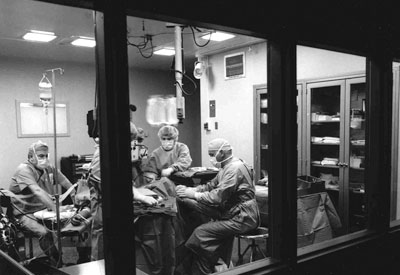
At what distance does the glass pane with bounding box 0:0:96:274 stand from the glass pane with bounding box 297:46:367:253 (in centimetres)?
248

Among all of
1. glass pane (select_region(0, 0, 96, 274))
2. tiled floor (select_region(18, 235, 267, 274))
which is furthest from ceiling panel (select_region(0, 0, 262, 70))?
tiled floor (select_region(18, 235, 267, 274))

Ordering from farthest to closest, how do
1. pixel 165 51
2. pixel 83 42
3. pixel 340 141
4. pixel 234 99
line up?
pixel 165 51 < pixel 234 99 < pixel 83 42 < pixel 340 141

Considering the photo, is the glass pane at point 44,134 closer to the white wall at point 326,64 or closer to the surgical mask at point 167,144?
the surgical mask at point 167,144

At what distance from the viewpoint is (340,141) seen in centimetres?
448

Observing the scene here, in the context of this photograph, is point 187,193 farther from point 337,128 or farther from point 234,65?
point 234,65

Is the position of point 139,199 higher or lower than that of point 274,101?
lower

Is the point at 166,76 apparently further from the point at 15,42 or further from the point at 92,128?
the point at 92,128

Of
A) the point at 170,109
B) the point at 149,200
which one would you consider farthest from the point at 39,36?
the point at 149,200

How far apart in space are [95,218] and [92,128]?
2.63 feet

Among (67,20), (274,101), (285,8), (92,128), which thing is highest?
(67,20)

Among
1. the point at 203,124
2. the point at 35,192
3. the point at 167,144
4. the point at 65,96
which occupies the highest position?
the point at 65,96

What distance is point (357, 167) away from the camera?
4.44 metres

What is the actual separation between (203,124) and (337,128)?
2.27 meters

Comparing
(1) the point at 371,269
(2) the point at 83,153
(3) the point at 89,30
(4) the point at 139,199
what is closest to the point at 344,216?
(1) the point at 371,269
